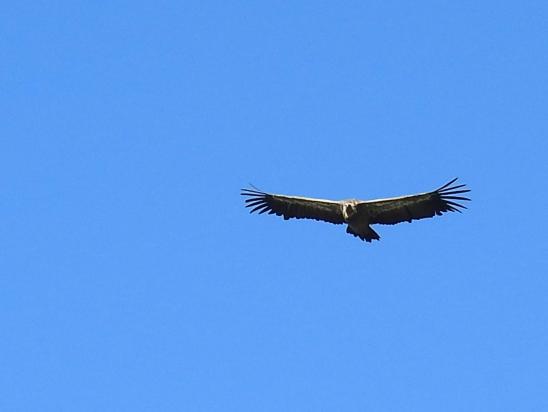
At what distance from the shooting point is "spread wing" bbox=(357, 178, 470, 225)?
365ft

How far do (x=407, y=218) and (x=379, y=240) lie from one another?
1621 millimetres

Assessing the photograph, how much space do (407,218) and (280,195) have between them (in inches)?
167

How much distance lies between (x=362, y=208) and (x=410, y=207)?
1.47 m

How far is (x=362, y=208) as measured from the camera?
112062mm

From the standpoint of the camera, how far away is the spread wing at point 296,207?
113 metres

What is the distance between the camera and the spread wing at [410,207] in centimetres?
11125

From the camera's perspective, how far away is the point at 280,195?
374ft

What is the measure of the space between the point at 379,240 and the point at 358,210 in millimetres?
1360

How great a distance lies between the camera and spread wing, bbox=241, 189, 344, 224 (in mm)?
113375

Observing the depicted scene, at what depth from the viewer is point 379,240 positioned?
111 metres

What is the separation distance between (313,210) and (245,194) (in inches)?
87.0

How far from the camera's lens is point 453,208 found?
111250mm

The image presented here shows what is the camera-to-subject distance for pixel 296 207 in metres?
114

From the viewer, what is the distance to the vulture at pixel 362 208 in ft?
366
